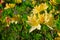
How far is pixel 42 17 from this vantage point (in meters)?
1.34

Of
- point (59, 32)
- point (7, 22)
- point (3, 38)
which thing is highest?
point (59, 32)

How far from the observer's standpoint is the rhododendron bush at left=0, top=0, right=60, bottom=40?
1.34 m

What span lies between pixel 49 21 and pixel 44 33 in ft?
0.33

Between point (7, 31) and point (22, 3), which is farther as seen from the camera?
point (22, 3)

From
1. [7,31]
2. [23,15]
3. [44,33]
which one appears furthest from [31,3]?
[44,33]

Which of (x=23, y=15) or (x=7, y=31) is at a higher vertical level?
(x=23, y=15)

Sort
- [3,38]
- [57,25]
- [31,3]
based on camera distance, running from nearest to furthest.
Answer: [57,25], [3,38], [31,3]

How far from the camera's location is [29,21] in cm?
135

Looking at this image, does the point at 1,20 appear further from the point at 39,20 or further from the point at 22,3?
the point at 39,20

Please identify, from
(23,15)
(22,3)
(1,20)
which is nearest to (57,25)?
(23,15)

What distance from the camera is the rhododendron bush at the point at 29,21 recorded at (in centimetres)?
134

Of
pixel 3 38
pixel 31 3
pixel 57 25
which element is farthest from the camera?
pixel 31 3

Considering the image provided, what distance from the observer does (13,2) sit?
1942 millimetres

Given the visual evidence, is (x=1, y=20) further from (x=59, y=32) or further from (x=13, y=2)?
(x=59, y=32)
